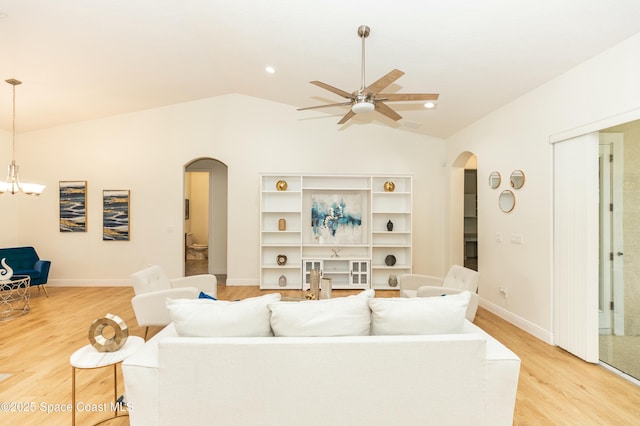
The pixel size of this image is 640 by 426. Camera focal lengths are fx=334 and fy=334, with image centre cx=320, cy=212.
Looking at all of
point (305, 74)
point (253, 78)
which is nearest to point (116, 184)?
point (253, 78)

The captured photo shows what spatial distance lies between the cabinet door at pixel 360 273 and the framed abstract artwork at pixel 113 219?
4.34m

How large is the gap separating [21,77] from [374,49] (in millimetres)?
4644

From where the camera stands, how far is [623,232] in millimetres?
3252

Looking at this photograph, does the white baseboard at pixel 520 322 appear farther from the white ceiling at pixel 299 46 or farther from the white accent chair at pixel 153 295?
the white accent chair at pixel 153 295

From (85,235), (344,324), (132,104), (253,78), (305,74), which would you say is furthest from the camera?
(85,235)

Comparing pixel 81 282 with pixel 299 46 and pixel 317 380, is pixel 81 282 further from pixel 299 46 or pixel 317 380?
pixel 317 380

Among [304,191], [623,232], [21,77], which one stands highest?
[21,77]

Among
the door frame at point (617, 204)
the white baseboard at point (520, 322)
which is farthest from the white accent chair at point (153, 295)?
the door frame at point (617, 204)

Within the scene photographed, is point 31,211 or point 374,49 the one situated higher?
point 374,49

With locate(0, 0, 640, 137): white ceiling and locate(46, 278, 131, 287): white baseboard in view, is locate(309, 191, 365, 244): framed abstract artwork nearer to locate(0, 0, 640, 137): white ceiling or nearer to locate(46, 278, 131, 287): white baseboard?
locate(0, 0, 640, 137): white ceiling

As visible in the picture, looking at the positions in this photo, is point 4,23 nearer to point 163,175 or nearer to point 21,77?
point 21,77

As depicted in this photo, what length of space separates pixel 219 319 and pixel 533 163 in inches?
152

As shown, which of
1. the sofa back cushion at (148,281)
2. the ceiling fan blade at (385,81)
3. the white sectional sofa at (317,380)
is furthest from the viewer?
the sofa back cushion at (148,281)

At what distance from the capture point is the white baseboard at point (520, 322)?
367cm
